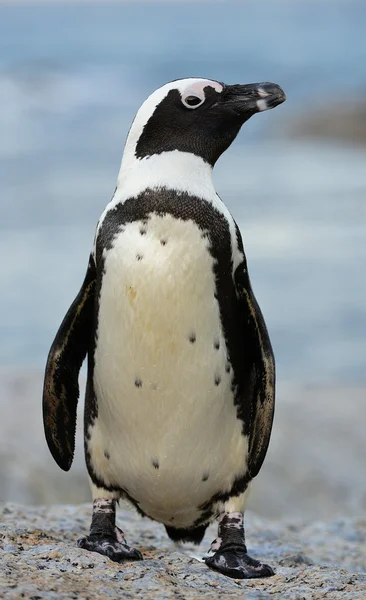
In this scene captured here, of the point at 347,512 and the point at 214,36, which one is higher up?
the point at 214,36

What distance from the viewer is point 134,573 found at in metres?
2.78

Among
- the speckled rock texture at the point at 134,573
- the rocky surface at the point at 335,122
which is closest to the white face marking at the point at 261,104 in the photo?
the speckled rock texture at the point at 134,573

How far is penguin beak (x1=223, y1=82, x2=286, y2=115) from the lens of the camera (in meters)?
3.09

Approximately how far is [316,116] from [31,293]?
879 inches

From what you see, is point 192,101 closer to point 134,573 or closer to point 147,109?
point 147,109

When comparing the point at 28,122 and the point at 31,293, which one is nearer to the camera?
the point at 31,293

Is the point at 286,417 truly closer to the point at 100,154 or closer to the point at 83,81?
the point at 100,154

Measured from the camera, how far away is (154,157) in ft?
9.88

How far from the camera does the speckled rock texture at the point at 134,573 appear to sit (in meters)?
2.53

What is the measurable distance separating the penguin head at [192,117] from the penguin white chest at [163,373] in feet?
0.81

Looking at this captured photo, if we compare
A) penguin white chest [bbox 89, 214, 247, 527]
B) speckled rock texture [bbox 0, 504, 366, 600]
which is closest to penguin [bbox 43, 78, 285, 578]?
penguin white chest [bbox 89, 214, 247, 527]

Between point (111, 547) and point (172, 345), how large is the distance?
61 cm

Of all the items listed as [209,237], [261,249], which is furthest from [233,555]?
[261,249]

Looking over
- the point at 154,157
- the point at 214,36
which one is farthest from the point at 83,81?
the point at 154,157
